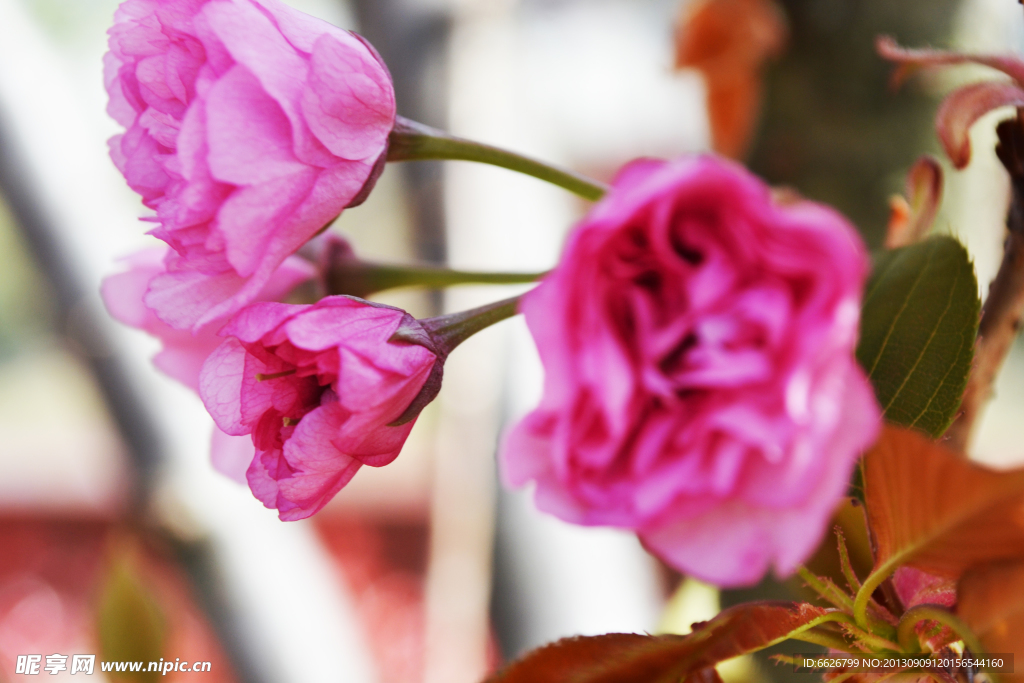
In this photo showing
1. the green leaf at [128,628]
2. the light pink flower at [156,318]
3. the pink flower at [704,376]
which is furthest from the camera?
the green leaf at [128,628]

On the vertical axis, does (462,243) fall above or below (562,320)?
below

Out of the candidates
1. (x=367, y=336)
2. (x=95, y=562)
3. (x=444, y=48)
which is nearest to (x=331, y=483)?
(x=367, y=336)

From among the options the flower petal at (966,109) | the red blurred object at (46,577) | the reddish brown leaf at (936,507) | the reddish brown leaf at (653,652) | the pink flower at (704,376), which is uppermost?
the flower petal at (966,109)

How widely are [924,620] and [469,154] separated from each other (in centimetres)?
15

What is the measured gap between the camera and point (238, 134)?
131 mm

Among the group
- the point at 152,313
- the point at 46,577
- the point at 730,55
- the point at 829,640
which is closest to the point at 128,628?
the point at 152,313

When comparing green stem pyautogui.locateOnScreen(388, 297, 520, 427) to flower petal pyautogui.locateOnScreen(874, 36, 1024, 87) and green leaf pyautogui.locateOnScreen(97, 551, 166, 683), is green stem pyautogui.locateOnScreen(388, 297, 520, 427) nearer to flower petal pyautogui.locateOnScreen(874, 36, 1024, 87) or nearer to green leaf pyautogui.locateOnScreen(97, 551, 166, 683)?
flower petal pyautogui.locateOnScreen(874, 36, 1024, 87)

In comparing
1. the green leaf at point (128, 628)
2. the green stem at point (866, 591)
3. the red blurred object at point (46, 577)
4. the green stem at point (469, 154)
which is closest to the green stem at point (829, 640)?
the green stem at point (866, 591)

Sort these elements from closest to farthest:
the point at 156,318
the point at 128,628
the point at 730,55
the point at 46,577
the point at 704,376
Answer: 1. the point at 704,376
2. the point at 156,318
3. the point at 128,628
4. the point at 730,55
5. the point at 46,577

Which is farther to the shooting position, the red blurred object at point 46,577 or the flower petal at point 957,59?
the red blurred object at point 46,577

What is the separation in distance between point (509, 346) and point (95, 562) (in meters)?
0.88

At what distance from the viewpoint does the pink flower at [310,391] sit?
0.42 feet

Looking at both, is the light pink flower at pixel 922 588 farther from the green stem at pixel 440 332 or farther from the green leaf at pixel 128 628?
the green leaf at pixel 128 628

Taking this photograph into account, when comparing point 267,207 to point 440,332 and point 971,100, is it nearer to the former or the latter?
point 440,332
